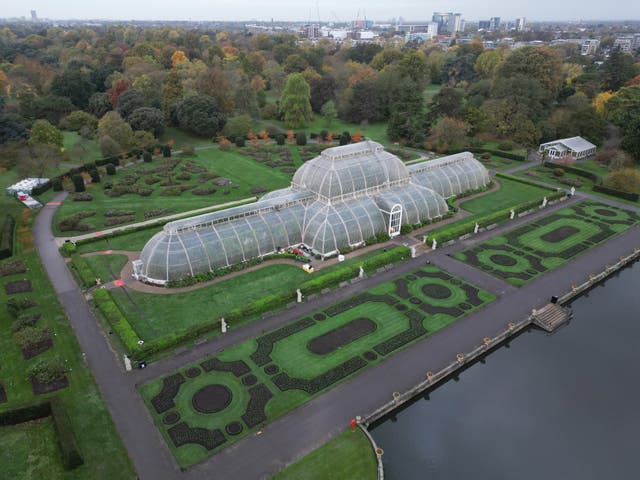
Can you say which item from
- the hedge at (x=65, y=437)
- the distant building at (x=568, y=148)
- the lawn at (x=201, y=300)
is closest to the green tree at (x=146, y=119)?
the lawn at (x=201, y=300)


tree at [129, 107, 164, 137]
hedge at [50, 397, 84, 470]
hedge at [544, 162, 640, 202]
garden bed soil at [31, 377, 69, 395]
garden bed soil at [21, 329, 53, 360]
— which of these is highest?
tree at [129, 107, 164, 137]

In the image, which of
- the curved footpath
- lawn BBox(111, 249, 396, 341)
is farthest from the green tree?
lawn BBox(111, 249, 396, 341)

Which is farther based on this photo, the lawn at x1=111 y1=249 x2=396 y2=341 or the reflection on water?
the lawn at x1=111 y1=249 x2=396 y2=341

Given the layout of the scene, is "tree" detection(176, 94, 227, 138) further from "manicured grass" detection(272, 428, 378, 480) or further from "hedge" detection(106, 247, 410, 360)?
"manicured grass" detection(272, 428, 378, 480)

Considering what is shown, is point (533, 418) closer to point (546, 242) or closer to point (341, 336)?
point (341, 336)


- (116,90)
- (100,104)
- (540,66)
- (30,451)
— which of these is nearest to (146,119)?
(116,90)

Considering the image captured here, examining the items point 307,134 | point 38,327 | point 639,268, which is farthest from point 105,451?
point 307,134
